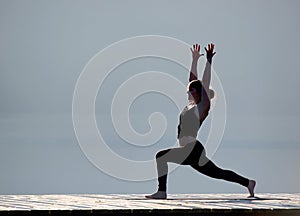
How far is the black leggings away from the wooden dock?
0.33 m

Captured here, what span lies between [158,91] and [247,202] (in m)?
3.45

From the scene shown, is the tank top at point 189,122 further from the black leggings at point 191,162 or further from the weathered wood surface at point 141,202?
the weathered wood surface at point 141,202

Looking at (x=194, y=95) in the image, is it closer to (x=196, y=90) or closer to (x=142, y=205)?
(x=196, y=90)

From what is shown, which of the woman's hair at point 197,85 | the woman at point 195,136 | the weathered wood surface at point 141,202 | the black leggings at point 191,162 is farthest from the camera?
the woman's hair at point 197,85

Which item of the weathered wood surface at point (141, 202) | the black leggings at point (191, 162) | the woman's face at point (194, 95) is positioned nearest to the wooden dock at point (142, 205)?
the weathered wood surface at point (141, 202)

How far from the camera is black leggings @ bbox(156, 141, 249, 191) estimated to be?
11875mm

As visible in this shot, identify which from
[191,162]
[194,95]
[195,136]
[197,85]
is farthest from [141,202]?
[197,85]

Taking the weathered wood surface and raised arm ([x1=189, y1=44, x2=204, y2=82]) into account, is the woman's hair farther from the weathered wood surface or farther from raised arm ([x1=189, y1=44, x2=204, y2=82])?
the weathered wood surface

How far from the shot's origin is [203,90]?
477 inches

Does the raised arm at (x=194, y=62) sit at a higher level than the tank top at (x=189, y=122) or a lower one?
higher

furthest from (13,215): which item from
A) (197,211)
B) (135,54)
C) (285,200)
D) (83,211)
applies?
(135,54)

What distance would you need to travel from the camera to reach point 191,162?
12148 millimetres

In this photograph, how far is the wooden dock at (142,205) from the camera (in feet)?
32.9

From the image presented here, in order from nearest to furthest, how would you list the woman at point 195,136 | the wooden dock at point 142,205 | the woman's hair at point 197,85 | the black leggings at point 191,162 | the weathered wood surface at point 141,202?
1. the wooden dock at point 142,205
2. the weathered wood surface at point 141,202
3. the black leggings at point 191,162
4. the woman at point 195,136
5. the woman's hair at point 197,85
